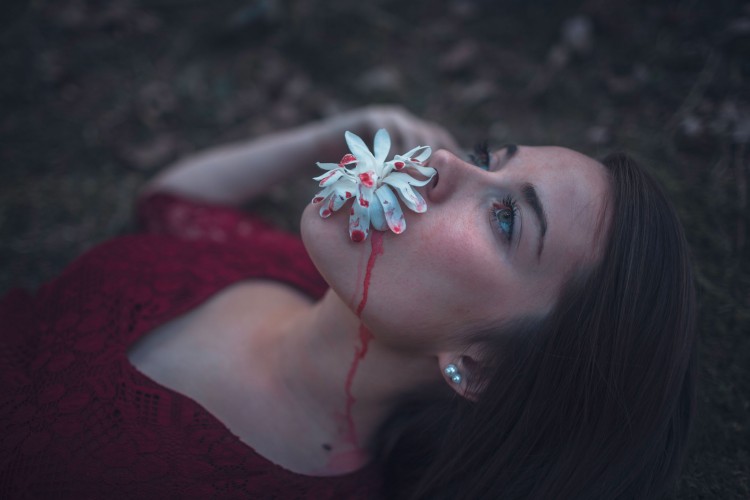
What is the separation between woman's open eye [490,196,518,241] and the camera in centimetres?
170

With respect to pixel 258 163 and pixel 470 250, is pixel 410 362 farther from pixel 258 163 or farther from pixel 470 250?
pixel 258 163

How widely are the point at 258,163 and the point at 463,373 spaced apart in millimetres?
1765

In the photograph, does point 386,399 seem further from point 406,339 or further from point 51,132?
point 51,132

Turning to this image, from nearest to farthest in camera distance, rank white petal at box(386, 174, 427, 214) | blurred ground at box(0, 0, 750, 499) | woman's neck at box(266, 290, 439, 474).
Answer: white petal at box(386, 174, 427, 214) < woman's neck at box(266, 290, 439, 474) < blurred ground at box(0, 0, 750, 499)

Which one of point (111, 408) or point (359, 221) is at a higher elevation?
point (359, 221)

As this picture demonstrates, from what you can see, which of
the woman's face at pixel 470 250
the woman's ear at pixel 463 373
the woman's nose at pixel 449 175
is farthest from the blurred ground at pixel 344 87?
the woman's nose at pixel 449 175

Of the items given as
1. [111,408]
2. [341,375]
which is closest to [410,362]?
[341,375]

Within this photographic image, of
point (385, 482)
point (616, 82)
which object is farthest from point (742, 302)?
point (385, 482)

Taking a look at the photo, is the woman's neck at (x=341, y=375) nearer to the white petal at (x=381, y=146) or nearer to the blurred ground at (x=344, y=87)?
the white petal at (x=381, y=146)

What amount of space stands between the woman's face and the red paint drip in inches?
0.6

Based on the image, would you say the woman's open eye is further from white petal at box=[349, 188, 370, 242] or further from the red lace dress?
the red lace dress

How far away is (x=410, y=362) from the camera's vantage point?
1960mm

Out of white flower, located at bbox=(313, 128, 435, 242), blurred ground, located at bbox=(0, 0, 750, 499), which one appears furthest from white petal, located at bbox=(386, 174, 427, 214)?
blurred ground, located at bbox=(0, 0, 750, 499)

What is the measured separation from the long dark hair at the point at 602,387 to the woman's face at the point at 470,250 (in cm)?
9
